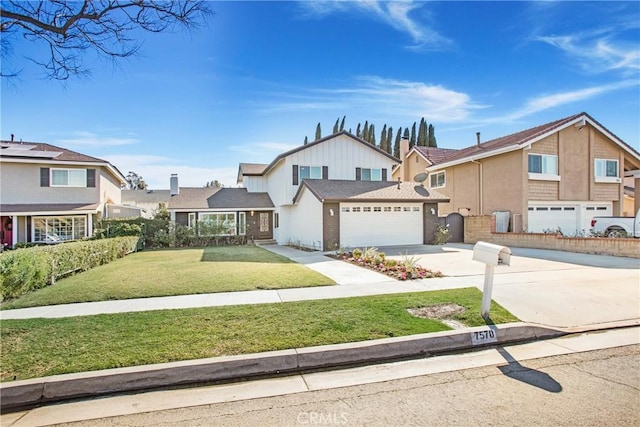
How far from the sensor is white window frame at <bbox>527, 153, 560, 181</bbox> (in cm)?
Result: 1978

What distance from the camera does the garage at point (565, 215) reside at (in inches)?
790

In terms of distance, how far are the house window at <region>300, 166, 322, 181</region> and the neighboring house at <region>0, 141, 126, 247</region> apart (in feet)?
45.5

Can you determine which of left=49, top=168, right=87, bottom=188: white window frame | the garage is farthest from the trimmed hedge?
the garage

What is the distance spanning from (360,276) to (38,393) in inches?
301

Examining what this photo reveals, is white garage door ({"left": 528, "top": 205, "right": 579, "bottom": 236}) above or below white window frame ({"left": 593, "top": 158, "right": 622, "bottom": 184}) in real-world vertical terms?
below

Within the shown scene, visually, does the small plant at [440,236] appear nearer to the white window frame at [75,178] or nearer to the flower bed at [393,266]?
the flower bed at [393,266]

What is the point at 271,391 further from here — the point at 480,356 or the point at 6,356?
the point at 6,356

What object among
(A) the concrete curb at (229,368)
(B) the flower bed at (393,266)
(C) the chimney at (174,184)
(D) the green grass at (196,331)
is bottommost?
(A) the concrete curb at (229,368)

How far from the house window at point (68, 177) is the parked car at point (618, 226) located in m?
31.2

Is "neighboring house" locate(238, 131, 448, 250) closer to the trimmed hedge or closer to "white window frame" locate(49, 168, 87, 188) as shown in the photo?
the trimmed hedge

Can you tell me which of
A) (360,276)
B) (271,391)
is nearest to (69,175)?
(360,276)

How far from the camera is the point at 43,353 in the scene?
4504 mm

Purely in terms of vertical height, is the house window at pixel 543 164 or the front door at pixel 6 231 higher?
the house window at pixel 543 164

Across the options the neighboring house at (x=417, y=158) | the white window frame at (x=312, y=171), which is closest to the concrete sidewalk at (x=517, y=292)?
the white window frame at (x=312, y=171)
